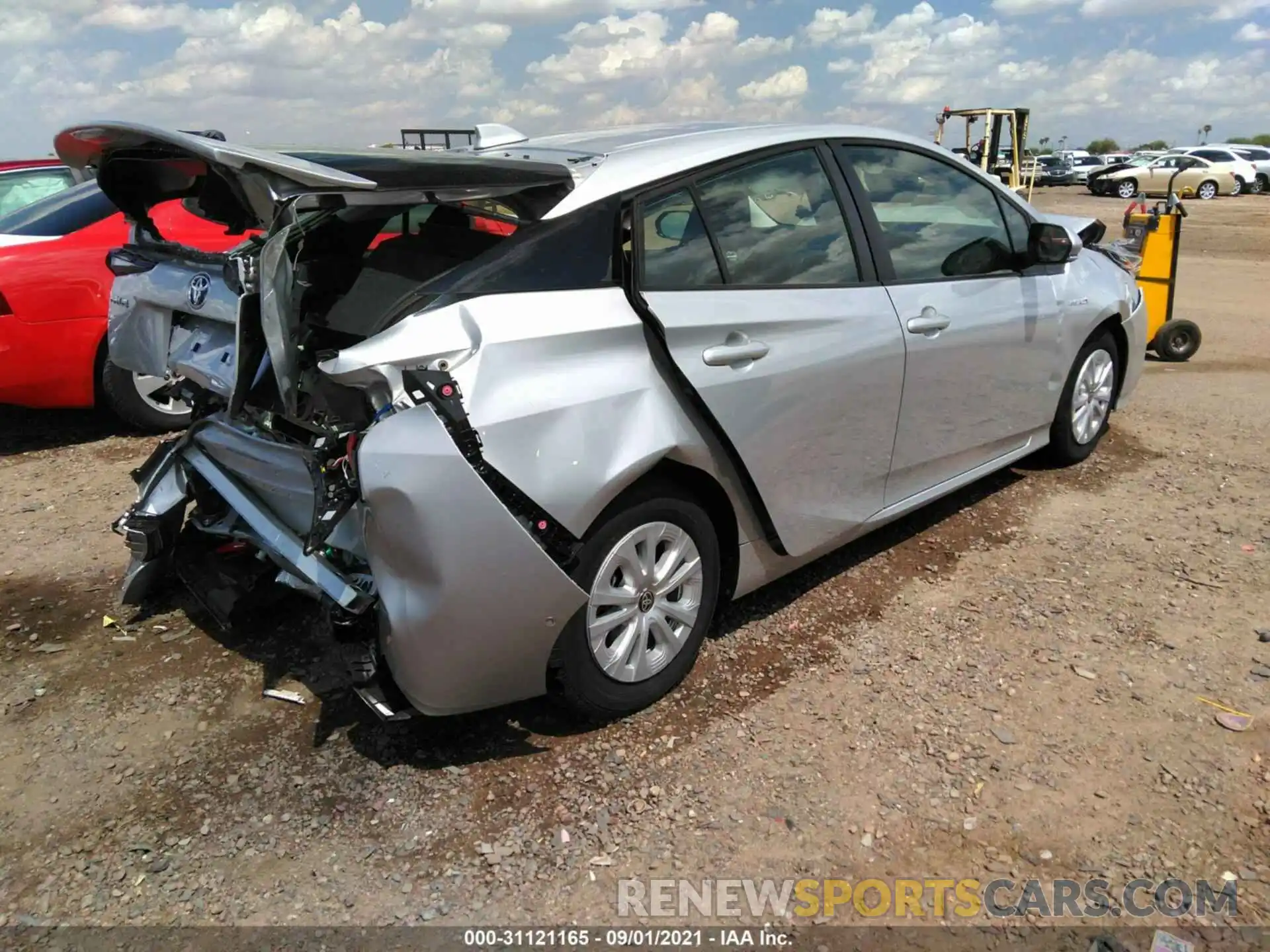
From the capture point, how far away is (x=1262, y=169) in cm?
3086

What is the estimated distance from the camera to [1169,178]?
29.4 metres

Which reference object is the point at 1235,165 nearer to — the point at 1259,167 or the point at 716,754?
the point at 1259,167

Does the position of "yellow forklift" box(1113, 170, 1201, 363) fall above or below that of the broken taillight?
below

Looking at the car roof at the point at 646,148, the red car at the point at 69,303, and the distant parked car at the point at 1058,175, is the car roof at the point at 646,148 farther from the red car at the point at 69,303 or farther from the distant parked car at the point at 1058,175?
the distant parked car at the point at 1058,175

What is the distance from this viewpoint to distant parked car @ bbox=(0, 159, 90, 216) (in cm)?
771

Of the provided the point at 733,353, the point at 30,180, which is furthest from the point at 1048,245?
the point at 30,180

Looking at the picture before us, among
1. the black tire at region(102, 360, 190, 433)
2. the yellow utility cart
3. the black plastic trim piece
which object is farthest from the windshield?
the yellow utility cart

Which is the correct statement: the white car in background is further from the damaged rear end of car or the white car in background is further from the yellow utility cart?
the damaged rear end of car

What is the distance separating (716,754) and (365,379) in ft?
5.02

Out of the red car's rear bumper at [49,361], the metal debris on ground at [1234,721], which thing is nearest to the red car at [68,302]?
the red car's rear bumper at [49,361]

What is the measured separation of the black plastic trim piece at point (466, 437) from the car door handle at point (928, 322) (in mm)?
1782

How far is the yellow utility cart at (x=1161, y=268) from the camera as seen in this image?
7.43 metres

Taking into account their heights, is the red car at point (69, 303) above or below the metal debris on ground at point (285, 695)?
above

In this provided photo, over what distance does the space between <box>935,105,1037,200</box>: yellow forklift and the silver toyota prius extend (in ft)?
66.8
